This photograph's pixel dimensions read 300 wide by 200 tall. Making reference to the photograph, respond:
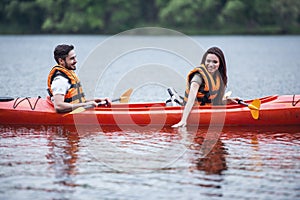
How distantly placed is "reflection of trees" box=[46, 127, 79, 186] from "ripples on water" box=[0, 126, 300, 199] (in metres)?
0.01

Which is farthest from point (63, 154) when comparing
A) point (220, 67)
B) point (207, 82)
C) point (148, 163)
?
point (220, 67)

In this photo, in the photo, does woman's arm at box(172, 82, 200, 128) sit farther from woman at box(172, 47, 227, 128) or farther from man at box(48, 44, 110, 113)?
man at box(48, 44, 110, 113)

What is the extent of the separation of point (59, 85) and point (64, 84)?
81mm

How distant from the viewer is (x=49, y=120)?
9.95 m

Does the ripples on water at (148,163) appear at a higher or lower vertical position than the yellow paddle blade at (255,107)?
lower

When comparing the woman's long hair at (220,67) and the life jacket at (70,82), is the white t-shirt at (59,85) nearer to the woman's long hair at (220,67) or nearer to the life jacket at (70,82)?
the life jacket at (70,82)

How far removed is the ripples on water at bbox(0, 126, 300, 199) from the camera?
6574 mm

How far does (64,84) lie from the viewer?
31.3ft

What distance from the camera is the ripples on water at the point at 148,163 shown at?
6574 millimetres

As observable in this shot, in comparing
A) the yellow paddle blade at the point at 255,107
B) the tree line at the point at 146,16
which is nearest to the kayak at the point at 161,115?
the yellow paddle blade at the point at 255,107

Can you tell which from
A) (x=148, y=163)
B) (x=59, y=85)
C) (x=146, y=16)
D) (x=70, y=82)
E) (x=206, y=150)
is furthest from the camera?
(x=146, y=16)

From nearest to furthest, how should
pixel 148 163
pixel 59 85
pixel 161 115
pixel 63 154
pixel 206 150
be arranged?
pixel 148 163
pixel 63 154
pixel 206 150
pixel 59 85
pixel 161 115

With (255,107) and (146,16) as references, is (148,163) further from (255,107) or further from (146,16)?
(146,16)

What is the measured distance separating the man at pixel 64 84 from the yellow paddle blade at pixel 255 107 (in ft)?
7.81
